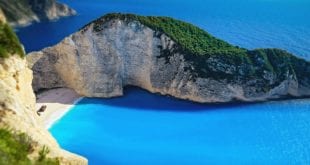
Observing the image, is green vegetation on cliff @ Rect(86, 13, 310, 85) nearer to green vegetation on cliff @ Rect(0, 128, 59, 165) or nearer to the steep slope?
the steep slope

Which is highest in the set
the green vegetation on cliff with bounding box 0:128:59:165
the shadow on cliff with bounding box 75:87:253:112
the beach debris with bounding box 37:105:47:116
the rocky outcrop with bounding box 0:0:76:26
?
the rocky outcrop with bounding box 0:0:76:26

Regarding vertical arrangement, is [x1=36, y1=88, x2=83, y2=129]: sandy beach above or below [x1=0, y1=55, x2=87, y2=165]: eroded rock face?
below

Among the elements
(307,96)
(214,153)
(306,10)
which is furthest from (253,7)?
(214,153)

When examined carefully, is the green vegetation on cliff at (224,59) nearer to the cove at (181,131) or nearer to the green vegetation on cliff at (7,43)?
the cove at (181,131)

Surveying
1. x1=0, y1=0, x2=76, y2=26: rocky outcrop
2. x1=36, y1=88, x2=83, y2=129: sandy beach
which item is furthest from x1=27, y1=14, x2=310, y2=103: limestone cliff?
x1=0, y1=0, x2=76, y2=26: rocky outcrop

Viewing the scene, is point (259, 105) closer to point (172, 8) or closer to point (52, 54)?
point (52, 54)

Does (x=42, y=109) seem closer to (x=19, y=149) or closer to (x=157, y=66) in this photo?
(x=157, y=66)

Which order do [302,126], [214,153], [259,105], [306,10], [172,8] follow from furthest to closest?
1. [172,8]
2. [306,10]
3. [259,105]
4. [302,126]
5. [214,153]

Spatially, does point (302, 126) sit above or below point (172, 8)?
below
